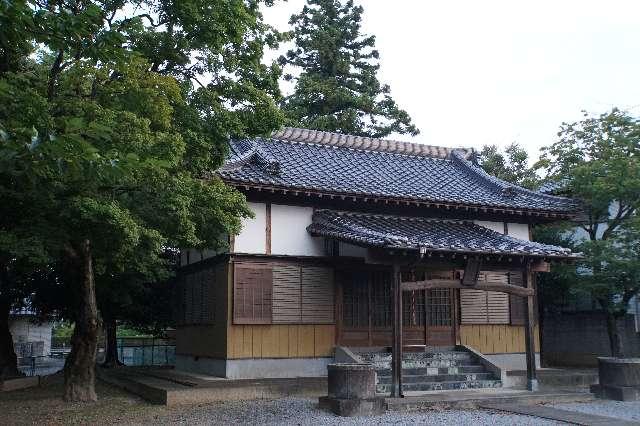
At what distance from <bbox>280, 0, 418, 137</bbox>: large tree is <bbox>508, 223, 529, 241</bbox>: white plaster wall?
15.2 metres

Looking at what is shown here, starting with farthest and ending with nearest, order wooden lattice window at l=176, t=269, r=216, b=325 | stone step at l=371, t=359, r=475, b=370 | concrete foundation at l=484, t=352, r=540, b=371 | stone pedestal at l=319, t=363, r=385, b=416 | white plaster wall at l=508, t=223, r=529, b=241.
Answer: white plaster wall at l=508, t=223, r=529, b=241, concrete foundation at l=484, t=352, r=540, b=371, wooden lattice window at l=176, t=269, r=216, b=325, stone step at l=371, t=359, r=475, b=370, stone pedestal at l=319, t=363, r=385, b=416

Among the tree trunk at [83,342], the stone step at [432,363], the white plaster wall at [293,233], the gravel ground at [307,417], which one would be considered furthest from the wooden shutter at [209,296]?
the stone step at [432,363]

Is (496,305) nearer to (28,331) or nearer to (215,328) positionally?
(215,328)

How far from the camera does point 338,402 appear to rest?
1123cm

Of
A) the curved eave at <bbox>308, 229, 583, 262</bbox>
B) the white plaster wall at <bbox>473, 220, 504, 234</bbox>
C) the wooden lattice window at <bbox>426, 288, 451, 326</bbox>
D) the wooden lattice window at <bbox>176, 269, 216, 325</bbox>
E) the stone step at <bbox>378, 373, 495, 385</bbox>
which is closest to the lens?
the curved eave at <bbox>308, 229, 583, 262</bbox>

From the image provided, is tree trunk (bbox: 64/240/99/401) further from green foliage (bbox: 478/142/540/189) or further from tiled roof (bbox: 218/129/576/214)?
green foliage (bbox: 478/142/540/189)

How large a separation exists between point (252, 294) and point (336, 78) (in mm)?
21742

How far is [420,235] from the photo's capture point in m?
14.7

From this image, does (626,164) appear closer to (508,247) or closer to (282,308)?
(508,247)

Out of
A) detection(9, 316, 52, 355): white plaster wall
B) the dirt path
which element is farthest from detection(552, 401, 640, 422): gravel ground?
detection(9, 316, 52, 355): white plaster wall

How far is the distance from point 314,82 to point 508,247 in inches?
791

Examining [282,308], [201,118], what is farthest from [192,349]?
[201,118]

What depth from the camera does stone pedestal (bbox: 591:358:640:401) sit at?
43.6 ft

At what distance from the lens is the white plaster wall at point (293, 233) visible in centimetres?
1523
